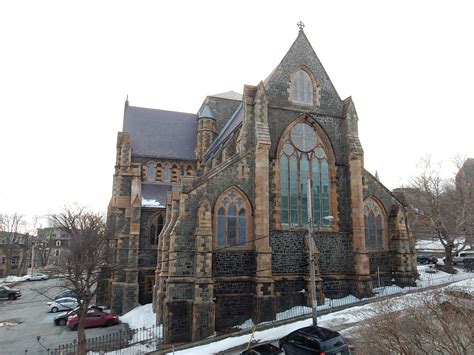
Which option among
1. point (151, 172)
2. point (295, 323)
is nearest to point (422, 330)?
point (295, 323)

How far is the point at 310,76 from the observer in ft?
72.5

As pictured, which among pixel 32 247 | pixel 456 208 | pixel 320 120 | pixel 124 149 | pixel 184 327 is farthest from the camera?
pixel 32 247

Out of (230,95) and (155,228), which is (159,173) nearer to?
(155,228)

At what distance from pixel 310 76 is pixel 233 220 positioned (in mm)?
10842

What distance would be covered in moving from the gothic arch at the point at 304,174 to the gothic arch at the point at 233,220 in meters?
1.96

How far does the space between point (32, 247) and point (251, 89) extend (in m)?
75.1

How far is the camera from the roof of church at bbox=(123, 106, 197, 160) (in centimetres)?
3167

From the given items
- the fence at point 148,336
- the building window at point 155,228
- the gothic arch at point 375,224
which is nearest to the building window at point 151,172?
the building window at point 155,228

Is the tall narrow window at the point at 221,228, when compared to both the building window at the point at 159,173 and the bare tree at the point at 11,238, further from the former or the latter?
the bare tree at the point at 11,238

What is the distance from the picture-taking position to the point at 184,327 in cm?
1633

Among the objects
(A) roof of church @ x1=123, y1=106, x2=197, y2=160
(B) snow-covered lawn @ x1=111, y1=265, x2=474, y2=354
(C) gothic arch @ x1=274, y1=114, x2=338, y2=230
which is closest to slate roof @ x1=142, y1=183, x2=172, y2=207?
(A) roof of church @ x1=123, y1=106, x2=197, y2=160

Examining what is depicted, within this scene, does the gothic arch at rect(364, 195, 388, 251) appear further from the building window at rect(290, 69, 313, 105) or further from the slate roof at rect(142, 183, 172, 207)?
the slate roof at rect(142, 183, 172, 207)

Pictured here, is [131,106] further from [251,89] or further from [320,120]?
[320,120]

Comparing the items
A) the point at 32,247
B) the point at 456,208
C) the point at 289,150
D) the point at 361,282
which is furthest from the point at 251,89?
the point at 32,247
